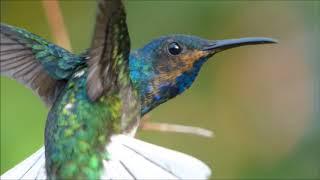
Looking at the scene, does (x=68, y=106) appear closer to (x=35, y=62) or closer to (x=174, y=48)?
(x=35, y=62)

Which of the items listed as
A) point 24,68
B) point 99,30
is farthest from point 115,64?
point 24,68

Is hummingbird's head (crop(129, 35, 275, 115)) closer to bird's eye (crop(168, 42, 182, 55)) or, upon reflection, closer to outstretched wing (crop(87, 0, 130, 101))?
bird's eye (crop(168, 42, 182, 55))

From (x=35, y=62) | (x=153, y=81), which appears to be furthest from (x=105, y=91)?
(x=35, y=62)

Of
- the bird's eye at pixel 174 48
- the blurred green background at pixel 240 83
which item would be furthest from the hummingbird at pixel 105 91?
the blurred green background at pixel 240 83

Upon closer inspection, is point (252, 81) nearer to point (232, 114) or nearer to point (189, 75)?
point (232, 114)

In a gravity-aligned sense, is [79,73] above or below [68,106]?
above

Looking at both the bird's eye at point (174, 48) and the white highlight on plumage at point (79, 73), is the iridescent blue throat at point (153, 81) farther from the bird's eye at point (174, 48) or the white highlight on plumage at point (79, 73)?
the white highlight on plumage at point (79, 73)

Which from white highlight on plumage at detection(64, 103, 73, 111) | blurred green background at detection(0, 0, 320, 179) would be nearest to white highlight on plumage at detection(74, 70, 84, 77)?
white highlight on plumage at detection(64, 103, 73, 111)
